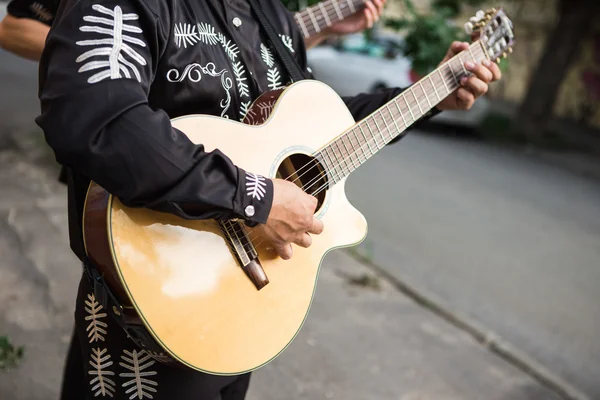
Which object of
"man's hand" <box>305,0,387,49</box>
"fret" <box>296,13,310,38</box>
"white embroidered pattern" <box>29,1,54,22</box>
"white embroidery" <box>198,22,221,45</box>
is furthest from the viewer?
"man's hand" <box>305,0,387,49</box>

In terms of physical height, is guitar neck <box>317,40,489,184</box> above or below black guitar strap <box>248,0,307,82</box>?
below

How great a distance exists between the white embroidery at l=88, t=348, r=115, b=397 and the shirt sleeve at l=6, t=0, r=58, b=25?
1239mm

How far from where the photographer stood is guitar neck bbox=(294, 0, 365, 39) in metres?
2.81

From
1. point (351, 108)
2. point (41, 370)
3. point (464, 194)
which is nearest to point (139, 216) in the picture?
point (351, 108)

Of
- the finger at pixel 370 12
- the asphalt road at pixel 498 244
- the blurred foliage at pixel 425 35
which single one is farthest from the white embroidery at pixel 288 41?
the asphalt road at pixel 498 244

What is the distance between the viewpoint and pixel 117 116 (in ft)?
3.53

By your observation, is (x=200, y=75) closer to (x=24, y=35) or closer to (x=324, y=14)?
(x=24, y=35)

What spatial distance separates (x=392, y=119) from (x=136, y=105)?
95cm

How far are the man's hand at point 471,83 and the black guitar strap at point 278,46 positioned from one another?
0.63 metres

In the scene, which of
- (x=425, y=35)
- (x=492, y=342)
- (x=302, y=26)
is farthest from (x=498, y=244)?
(x=302, y=26)

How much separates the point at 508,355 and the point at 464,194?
3.36 m

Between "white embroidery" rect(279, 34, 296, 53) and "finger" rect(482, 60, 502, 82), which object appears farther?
"finger" rect(482, 60, 502, 82)

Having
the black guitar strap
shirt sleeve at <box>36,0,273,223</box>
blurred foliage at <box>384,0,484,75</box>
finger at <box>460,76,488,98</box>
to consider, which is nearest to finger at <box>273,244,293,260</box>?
shirt sleeve at <box>36,0,273,223</box>

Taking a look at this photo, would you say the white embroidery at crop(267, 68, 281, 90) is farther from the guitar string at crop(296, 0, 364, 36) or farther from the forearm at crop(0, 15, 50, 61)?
the guitar string at crop(296, 0, 364, 36)
